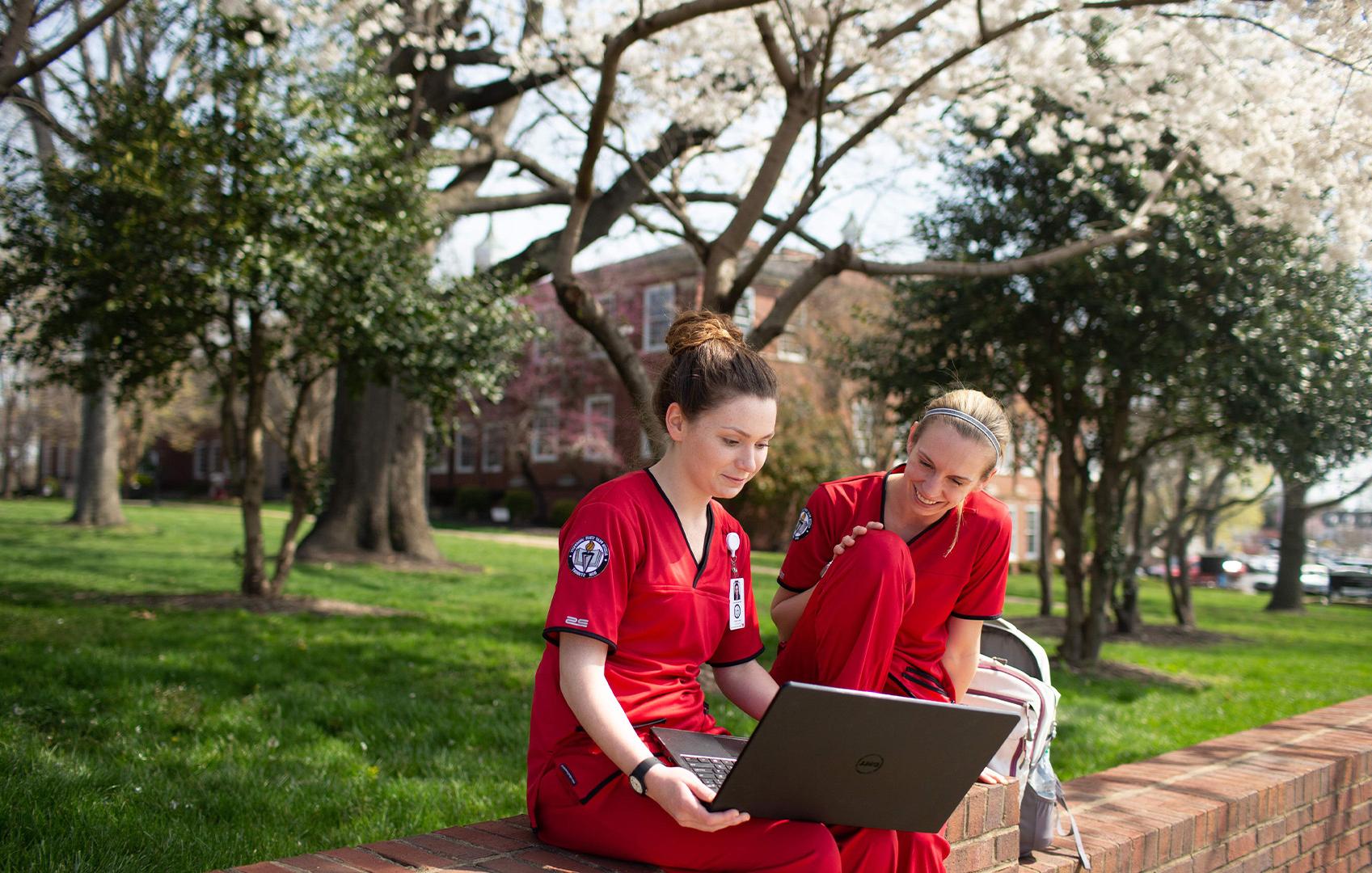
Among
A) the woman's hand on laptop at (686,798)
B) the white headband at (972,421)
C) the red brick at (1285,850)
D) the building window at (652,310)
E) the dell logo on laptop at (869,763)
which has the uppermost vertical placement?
the building window at (652,310)

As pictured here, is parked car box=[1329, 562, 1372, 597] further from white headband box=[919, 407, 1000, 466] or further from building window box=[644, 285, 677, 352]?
white headband box=[919, 407, 1000, 466]

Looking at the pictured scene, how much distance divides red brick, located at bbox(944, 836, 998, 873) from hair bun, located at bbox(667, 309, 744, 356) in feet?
4.26

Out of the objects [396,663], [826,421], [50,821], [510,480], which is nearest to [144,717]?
[50,821]

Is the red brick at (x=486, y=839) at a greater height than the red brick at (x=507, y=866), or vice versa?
the red brick at (x=507, y=866)

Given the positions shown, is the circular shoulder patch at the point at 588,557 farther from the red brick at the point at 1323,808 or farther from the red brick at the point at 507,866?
the red brick at the point at 1323,808

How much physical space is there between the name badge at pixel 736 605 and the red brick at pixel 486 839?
65 centimetres

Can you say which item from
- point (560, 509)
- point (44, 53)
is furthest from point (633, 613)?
point (560, 509)

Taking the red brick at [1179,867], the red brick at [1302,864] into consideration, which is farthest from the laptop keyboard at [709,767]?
the red brick at [1302,864]

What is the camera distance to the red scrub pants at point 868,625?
222 cm

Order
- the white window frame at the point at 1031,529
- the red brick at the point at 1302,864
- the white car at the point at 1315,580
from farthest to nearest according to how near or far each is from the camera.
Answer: the white window frame at the point at 1031,529 → the white car at the point at 1315,580 → the red brick at the point at 1302,864

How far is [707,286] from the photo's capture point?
619cm

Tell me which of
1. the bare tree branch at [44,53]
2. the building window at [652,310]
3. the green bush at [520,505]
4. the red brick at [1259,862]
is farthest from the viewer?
the green bush at [520,505]

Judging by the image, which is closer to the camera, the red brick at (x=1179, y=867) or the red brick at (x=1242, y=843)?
the red brick at (x=1179, y=867)

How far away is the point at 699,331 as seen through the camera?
237 centimetres
